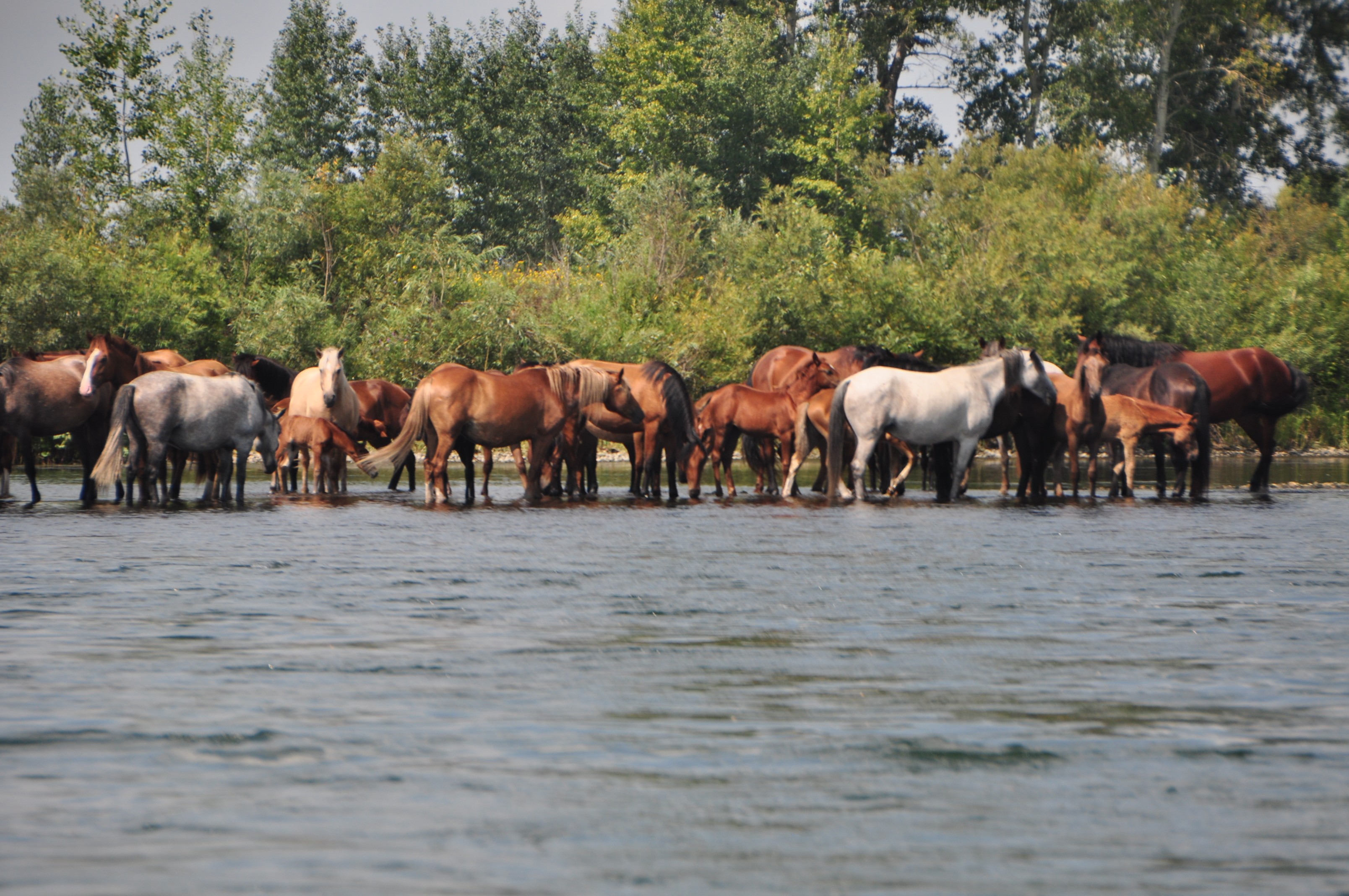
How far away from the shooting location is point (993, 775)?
473 centimetres

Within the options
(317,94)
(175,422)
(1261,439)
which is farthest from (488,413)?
(317,94)

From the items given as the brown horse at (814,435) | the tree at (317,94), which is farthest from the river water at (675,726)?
the tree at (317,94)

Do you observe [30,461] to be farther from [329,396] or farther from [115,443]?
[329,396]

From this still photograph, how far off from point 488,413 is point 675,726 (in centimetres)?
1420

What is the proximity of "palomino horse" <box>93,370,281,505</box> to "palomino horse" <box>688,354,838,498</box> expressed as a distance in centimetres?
627

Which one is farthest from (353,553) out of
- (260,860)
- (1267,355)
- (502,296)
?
(502,296)

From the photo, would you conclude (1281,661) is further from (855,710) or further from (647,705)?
(647,705)

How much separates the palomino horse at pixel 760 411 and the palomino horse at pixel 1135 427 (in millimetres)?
3936

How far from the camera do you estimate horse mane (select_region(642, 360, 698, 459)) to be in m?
21.1

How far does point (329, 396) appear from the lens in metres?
20.8

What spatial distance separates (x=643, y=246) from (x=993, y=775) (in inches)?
1735

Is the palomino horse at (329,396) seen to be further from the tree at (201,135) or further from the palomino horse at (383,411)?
the tree at (201,135)

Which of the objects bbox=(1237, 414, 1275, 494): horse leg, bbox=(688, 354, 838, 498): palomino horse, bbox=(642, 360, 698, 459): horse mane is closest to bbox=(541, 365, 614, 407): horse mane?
bbox=(642, 360, 698, 459): horse mane

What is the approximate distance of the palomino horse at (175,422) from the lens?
1875 centimetres
